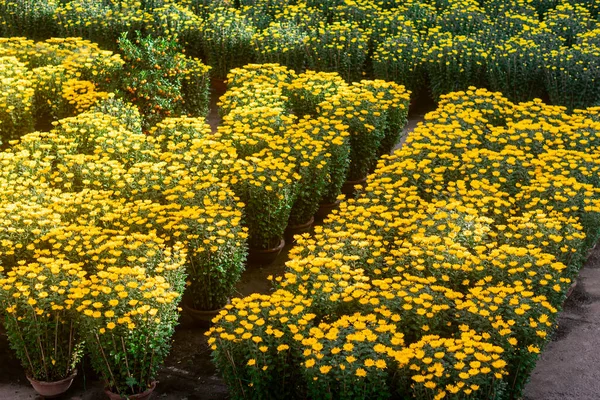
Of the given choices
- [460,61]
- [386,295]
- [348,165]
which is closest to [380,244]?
[386,295]

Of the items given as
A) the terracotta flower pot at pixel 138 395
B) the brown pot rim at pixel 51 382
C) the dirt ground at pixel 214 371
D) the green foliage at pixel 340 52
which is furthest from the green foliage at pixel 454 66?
the brown pot rim at pixel 51 382

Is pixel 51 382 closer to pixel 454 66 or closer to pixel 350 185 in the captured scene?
pixel 350 185

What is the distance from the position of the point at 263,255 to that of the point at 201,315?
1342 millimetres

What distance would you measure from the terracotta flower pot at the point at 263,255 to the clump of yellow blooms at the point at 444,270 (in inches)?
35.8

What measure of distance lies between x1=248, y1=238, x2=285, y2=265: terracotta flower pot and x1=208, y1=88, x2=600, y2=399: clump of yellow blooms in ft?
2.98

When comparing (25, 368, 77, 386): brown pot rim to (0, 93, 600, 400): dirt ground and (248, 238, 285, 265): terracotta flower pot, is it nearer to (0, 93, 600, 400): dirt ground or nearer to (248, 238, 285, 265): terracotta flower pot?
(0, 93, 600, 400): dirt ground

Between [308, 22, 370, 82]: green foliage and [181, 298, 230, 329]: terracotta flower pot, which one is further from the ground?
[308, 22, 370, 82]: green foliage

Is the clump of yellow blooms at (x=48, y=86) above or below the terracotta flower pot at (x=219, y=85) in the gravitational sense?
above

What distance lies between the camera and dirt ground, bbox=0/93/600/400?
688 cm

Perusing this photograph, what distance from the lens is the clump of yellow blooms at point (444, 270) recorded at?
586cm

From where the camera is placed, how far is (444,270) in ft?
23.3

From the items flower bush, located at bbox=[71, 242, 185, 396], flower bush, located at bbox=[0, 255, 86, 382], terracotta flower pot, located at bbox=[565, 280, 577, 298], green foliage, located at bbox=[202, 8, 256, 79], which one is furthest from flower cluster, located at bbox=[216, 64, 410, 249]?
terracotta flower pot, located at bbox=[565, 280, 577, 298]

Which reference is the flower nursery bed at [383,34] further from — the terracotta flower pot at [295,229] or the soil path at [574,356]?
the soil path at [574,356]

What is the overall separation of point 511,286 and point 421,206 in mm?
1669
